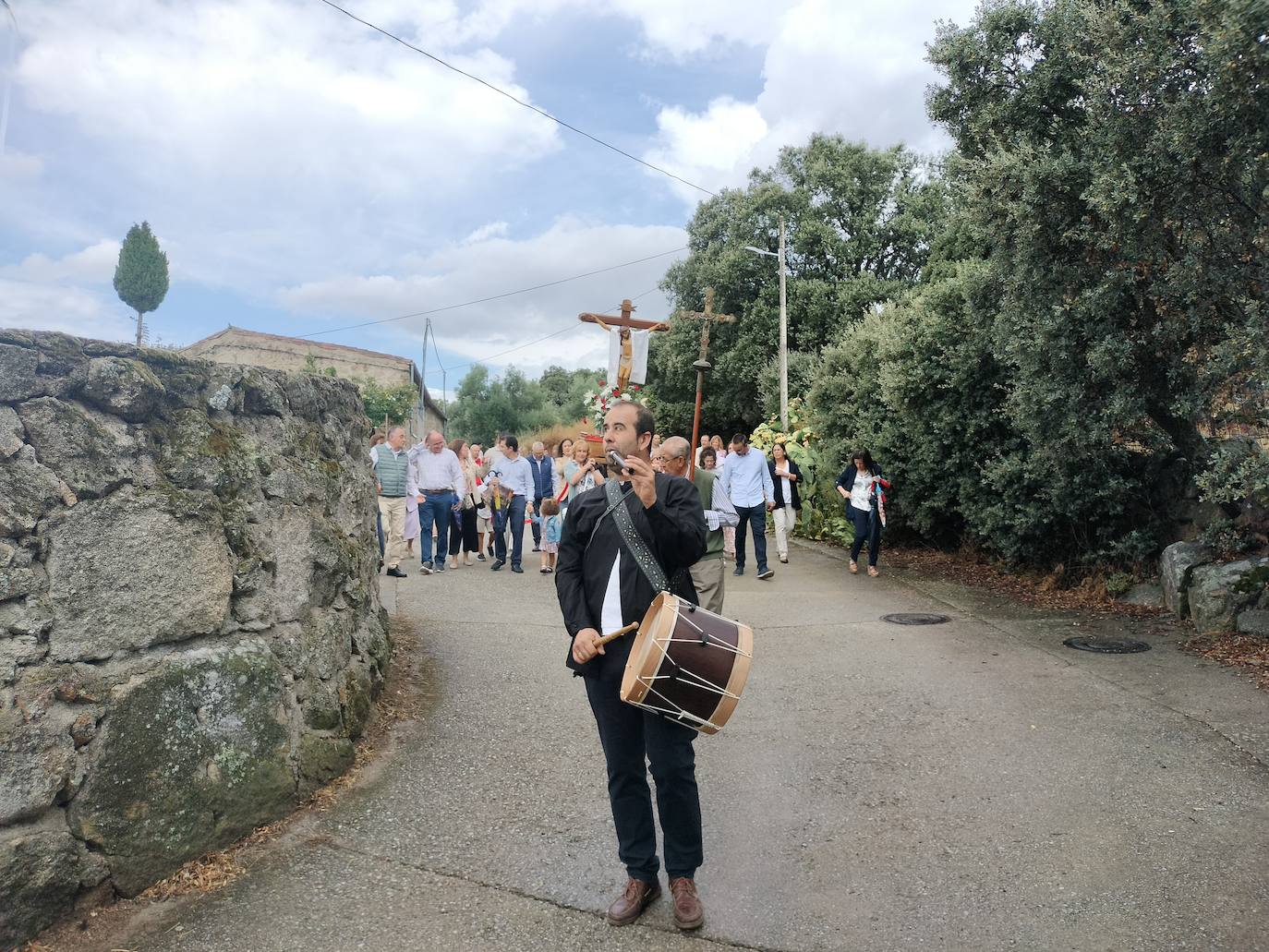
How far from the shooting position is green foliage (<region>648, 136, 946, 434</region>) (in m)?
28.4

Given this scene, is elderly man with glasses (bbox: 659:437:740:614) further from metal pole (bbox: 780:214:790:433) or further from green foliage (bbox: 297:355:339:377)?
metal pole (bbox: 780:214:790:433)

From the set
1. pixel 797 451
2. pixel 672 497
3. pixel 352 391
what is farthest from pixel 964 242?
pixel 672 497

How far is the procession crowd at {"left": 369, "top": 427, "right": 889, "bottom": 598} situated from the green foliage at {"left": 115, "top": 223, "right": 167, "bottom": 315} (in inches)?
1154

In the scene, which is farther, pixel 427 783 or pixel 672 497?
pixel 427 783

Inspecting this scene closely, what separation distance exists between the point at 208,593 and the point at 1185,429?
8864 mm

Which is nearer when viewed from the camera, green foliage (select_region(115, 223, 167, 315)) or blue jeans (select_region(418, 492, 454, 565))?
blue jeans (select_region(418, 492, 454, 565))

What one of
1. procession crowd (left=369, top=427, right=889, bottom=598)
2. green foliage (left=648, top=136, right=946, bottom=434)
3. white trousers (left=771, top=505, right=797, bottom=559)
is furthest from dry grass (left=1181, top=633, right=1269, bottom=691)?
green foliage (left=648, top=136, right=946, bottom=434)

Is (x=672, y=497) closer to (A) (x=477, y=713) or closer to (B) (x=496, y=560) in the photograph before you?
(A) (x=477, y=713)

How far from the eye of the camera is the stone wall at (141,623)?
11.2 ft

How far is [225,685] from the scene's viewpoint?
400 cm

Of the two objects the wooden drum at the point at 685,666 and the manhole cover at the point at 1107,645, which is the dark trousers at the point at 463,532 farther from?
the wooden drum at the point at 685,666

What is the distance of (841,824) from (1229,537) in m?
5.79

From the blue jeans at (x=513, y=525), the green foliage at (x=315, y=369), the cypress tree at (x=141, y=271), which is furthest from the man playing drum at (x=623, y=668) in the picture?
the cypress tree at (x=141, y=271)

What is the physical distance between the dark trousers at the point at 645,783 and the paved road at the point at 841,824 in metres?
0.25
